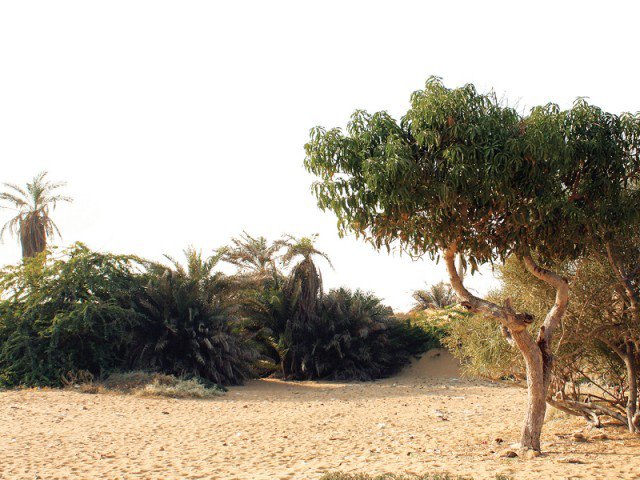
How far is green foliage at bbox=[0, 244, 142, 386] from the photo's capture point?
64.7 feet

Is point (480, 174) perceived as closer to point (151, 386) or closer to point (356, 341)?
point (151, 386)

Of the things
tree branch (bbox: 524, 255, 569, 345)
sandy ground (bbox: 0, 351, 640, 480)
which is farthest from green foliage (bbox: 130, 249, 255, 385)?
tree branch (bbox: 524, 255, 569, 345)

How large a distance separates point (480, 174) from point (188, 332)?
15117 millimetres

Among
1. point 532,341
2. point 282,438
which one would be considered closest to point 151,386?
point 282,438

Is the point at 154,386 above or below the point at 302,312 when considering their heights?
below

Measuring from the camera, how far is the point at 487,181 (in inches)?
302

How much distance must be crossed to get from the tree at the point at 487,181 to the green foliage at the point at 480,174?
16 mm

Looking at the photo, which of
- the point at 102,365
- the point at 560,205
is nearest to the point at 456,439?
the point at 560,205

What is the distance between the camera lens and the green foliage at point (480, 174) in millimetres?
7711

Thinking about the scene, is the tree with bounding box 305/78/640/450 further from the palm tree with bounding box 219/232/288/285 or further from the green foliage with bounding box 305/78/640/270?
the palm tree with bounding box 219/232/288/285

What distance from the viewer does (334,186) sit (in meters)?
8.29

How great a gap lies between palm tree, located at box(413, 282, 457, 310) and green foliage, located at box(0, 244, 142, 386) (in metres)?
20.9

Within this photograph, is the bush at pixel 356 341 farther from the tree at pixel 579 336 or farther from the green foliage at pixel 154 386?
the tree at pixel 579 336

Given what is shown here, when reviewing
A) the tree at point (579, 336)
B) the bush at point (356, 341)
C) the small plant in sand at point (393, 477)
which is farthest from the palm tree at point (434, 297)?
the small plant in sand at point (393, 477)
